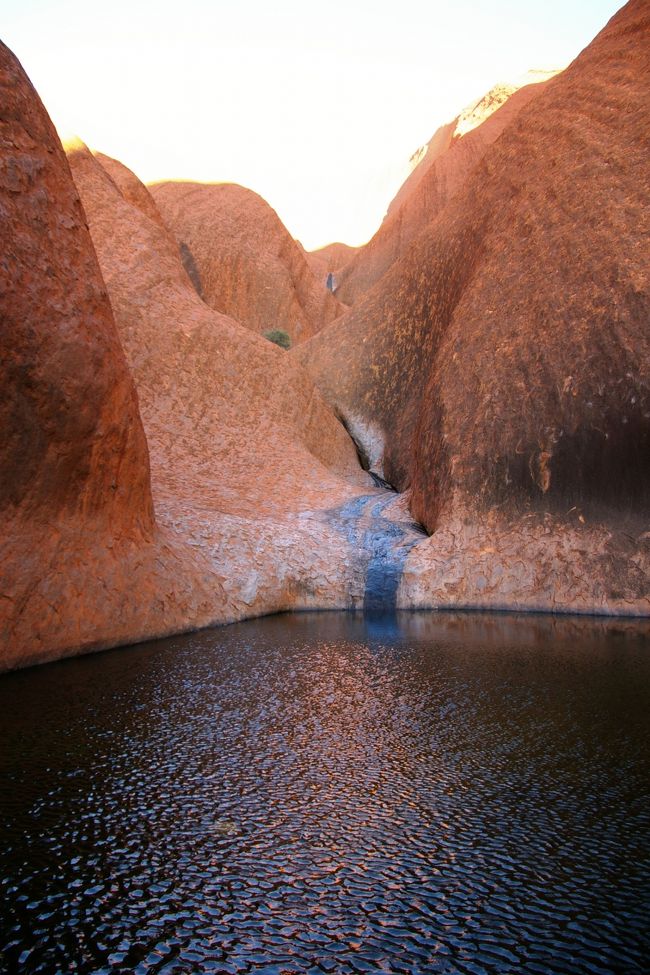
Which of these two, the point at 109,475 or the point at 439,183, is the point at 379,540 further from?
the point at 439,183

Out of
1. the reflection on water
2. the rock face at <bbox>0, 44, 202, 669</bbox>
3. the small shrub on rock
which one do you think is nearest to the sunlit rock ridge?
the rock face at <bbox>0, 44, 202, 669</bbox>

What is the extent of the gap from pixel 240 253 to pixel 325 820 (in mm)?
27698

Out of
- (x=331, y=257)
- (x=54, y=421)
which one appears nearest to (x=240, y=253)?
(x=331, y=257)

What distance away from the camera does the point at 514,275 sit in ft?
44.9

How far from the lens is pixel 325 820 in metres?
3.90

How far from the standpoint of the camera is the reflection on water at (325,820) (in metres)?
2.83

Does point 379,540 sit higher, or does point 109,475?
point 109,475

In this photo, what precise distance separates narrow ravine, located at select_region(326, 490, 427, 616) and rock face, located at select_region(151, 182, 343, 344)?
648 inches

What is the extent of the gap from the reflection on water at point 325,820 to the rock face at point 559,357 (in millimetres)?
4366

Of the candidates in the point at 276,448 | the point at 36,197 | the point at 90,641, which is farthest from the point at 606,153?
the point at 90,641

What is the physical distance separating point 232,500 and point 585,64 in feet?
35.6

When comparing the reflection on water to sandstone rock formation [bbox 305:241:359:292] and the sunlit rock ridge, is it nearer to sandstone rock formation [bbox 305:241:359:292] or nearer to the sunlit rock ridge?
the sunlit rock ridge

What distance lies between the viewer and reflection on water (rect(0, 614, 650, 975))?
Result: 2834mm

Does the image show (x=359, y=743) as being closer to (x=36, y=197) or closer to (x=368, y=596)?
(x=36, y=197)
